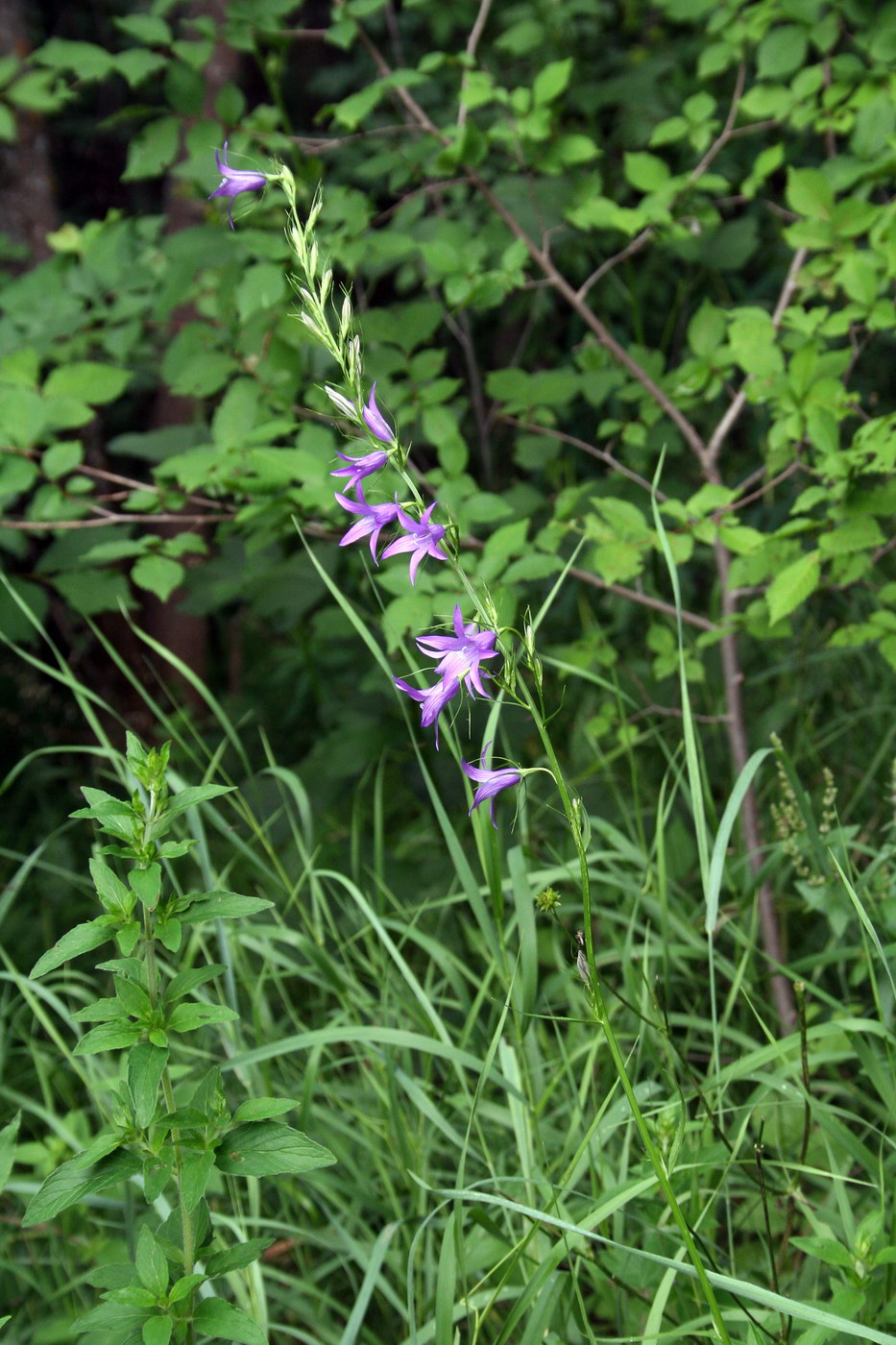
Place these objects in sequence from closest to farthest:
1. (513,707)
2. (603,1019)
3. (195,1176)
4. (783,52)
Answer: (603,1019)
(195,1176)
(783,52)
(513,707)

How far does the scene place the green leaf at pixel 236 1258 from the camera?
3.14 ft

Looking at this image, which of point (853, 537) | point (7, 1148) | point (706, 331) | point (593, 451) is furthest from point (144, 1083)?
point (706, 331)

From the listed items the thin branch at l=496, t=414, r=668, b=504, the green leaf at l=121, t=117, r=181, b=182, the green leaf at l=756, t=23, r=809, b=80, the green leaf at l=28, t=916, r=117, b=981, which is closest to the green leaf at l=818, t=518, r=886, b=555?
the thin branch at l=496, t=414, r=668, b=504

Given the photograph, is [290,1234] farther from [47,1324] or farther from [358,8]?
[358,8]

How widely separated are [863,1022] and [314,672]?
1.64 m

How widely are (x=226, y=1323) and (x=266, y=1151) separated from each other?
0.13 m

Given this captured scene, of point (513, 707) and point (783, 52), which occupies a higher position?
point (783, 52)

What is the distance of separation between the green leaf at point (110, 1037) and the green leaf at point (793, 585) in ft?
3.25

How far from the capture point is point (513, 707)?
2.30m

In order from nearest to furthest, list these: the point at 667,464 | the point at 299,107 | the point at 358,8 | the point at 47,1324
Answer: the point at 47,1324 < the point at 358,8 < the point at 667,464 < the point at 299,107

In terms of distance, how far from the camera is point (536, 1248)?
1274mm

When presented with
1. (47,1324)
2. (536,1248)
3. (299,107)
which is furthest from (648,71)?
(47,1324)

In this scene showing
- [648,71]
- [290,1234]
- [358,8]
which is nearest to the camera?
[290,1234]

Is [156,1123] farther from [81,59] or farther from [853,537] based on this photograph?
[81,59]
